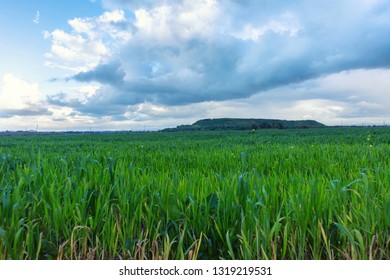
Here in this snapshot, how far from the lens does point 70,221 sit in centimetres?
245

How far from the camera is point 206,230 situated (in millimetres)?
2377

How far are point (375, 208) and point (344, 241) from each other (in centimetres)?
51

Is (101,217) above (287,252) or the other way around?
above

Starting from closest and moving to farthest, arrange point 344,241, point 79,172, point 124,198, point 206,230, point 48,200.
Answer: point 344,241, point 206,230, point 124,198, point 48,200, point 79,172

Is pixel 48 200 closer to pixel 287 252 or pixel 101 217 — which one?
pixel 101 217

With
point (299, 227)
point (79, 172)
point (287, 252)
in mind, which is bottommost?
point (287, 252)

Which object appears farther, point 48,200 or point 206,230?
point 48,200

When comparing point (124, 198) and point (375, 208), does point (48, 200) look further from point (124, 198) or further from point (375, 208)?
point (375, 208)

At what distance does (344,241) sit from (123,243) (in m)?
1.70
